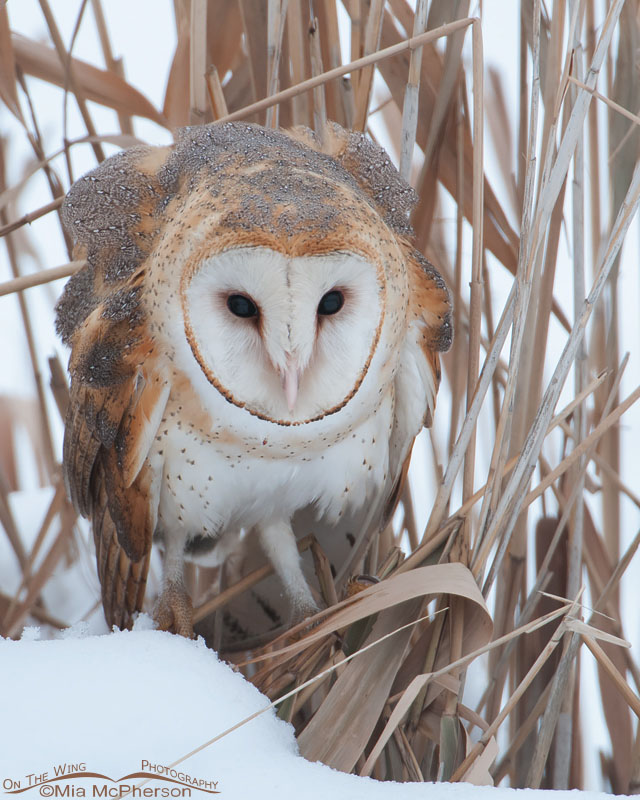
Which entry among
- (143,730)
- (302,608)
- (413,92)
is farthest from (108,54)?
(143,730)

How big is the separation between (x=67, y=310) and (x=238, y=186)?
436mm

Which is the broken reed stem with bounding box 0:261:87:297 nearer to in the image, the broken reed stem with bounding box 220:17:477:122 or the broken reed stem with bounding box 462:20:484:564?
the broken reed stem with bounding box 220:17:477:122

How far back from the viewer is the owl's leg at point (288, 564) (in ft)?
4.81

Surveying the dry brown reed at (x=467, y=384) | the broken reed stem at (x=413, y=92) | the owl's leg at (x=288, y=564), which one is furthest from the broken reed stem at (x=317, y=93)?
the owl's leg at (x=288, y=564)

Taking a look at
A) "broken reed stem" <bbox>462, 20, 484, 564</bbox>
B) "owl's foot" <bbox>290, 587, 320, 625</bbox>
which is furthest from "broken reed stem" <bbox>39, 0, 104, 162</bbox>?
"owl's foot" <bbox>290, 587, 320, 625</bbox>

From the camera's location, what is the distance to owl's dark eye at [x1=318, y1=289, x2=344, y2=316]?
1.08 m

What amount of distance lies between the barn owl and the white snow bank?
27 cm

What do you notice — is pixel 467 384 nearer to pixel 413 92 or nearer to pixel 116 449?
pixel 413 92

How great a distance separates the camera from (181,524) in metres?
1.38

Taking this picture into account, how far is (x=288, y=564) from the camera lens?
1.50 meters

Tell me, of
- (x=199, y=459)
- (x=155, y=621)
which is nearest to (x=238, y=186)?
(x=199, y=459)

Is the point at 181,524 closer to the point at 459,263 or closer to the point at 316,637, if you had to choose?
the point at 316,637

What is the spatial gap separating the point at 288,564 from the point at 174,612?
0.68 ft

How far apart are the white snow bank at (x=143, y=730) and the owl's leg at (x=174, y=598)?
268 mm
